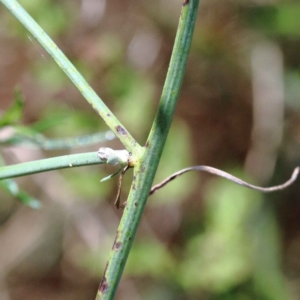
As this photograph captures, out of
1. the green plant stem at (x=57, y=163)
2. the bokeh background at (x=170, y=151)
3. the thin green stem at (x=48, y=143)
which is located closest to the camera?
the green plant stem at (x=57, y=163)

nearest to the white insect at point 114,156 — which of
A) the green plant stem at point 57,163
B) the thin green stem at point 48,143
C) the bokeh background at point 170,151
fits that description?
the green plant stem at point 57,163

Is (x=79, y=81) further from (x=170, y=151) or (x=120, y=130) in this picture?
(x=170, y=151)

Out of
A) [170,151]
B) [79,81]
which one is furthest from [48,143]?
[170,151]

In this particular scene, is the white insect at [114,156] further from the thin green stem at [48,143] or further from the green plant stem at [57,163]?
the thin green stem at [48,143]

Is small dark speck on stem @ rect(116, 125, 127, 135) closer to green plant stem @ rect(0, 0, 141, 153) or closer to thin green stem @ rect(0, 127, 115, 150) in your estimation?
green plant stem @ rect(0, 0, 141, 153)

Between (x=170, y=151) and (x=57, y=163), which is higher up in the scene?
(x=57, y=163)

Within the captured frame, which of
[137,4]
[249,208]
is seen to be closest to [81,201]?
[249,208]

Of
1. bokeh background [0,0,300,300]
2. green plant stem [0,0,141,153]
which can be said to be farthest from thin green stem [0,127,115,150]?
bokeh background [0,0,300,300]
